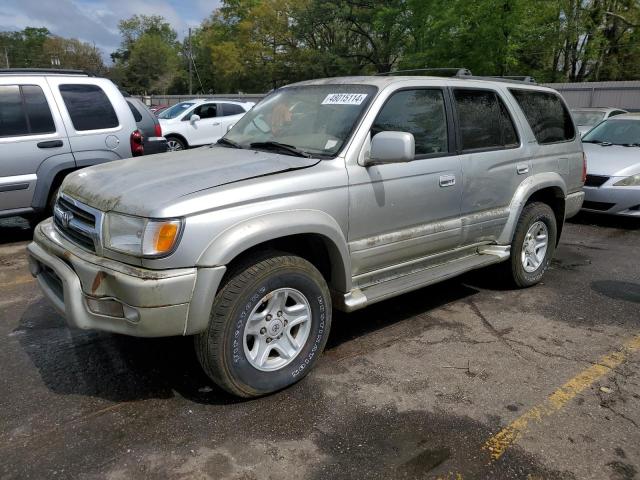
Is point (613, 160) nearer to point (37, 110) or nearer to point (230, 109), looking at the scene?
point (37, 110)

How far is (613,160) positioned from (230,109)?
10.1 m

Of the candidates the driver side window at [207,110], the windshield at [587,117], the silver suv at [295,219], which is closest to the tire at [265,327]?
the silver suv at [295,219]

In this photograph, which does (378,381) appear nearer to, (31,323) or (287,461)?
(287,461)

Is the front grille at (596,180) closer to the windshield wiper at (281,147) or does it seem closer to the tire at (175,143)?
the windshield wiper at (281,147)

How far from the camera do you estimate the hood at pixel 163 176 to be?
9.45 feet

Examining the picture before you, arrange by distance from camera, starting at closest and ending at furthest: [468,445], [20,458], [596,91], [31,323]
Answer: [20,458], [468,445], [31,323], [596,91]

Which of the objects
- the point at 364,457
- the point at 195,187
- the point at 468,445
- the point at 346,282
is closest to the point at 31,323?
the point at 195,187

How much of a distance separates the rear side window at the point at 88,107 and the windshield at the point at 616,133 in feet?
24.6

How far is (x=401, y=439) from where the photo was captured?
2.83 metres

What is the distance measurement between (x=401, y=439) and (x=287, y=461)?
24.2 inches

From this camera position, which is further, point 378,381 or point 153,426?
point 378,381

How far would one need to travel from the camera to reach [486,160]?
14.3 feet

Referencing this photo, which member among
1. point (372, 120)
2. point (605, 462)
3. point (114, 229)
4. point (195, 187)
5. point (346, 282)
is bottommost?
point (605, 462)

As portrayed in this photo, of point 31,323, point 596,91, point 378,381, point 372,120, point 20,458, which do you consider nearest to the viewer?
point 20,458
